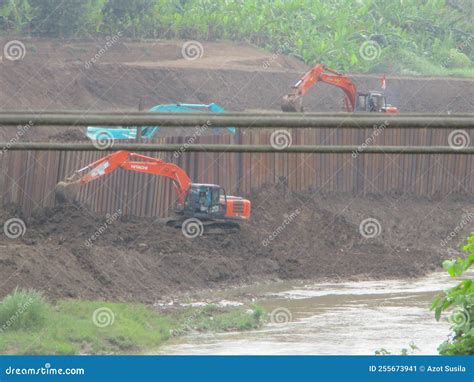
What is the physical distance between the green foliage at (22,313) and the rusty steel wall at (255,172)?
327 inches

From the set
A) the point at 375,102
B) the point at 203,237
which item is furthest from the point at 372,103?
the point at 203,237

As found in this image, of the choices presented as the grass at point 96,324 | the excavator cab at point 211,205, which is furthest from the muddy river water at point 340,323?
the excavator cab at point 211,205

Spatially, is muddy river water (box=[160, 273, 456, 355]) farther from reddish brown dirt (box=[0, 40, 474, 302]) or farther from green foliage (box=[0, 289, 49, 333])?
green foliage (box=[0, 289, 49, 333])

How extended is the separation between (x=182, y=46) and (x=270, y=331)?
1202 inches

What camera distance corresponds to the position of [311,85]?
36688mm

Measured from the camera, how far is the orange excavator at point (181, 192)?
89.2 feet

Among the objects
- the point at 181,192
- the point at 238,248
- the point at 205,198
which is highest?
the point at 181,192

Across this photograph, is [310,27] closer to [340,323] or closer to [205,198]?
[205,198]

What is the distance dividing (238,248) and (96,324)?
1067 cm

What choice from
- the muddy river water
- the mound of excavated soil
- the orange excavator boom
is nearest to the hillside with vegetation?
the mound of excavated soil

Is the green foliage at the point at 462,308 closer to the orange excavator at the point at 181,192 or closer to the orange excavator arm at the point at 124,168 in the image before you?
the orange excavator arm at the point at 124,168

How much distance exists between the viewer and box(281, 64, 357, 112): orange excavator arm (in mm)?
35156

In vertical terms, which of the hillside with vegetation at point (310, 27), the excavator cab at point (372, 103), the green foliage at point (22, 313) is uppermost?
the hillside with vegetation at point (310, 27)

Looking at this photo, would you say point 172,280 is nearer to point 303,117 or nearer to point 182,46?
point 303,117
